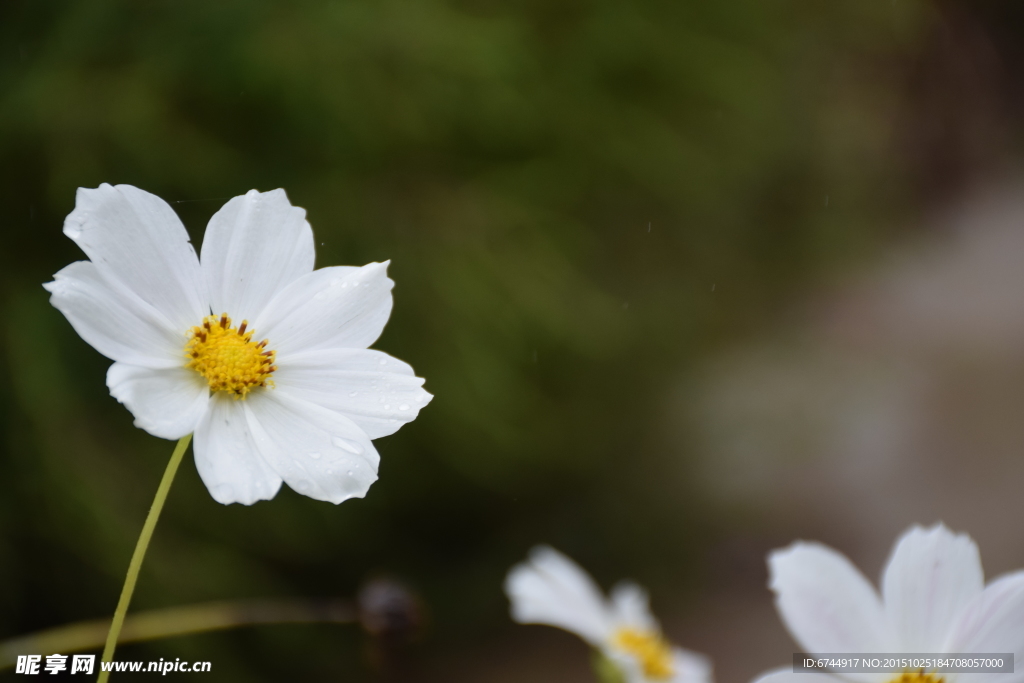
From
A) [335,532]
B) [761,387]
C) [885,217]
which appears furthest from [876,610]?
[885,217]

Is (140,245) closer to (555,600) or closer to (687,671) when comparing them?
(555,600)

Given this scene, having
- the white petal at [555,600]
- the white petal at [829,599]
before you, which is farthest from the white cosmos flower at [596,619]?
the white petal at [829,599]

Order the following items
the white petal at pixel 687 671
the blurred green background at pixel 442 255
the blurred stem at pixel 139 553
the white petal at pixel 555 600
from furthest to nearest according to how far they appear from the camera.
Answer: the blurred green background at pixel 442 255, the white petal at pixel 687 671, the white petal at pixel 555 600, the blurred stem at pixel 139 553

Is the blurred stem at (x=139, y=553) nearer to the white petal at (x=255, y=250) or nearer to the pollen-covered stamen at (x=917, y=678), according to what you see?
the white petal at (x=255, y=250)

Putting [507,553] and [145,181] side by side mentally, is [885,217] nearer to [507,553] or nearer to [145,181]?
[507,553]

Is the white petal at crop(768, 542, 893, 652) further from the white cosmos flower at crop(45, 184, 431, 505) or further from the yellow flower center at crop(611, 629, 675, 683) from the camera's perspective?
the yellow flower center at crop(611, 629, 675, 683)

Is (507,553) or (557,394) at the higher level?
(557,394)

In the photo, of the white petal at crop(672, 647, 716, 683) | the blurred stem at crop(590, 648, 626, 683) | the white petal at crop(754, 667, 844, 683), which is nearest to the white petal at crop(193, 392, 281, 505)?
the white petal at crop(754, 667, 844, 683)
